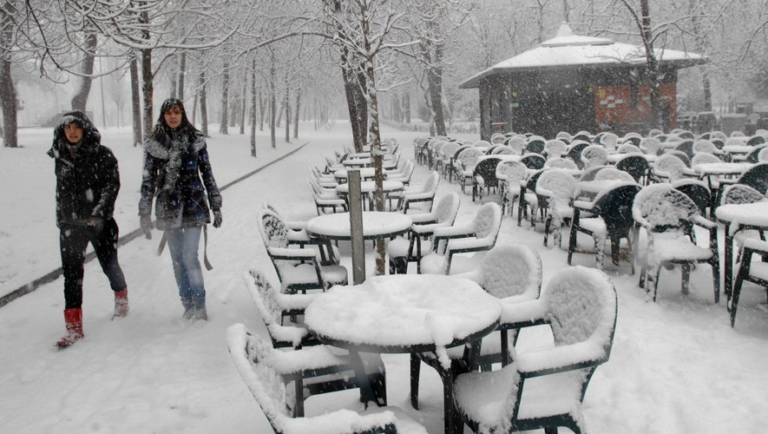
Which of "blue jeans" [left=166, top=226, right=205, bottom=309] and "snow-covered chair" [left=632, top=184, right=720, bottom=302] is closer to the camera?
"blue jeans" [left=166, top=226, right=205, bottom=309]

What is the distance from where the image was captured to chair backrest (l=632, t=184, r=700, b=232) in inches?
208

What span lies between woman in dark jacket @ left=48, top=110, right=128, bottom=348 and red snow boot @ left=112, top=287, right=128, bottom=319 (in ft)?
1.63

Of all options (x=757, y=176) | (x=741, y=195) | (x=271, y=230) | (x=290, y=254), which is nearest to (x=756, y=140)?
(x=757, y=176)

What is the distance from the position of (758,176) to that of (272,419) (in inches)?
284

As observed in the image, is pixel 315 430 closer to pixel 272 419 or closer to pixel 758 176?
pixel 272 419

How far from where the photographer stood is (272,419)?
199 cm

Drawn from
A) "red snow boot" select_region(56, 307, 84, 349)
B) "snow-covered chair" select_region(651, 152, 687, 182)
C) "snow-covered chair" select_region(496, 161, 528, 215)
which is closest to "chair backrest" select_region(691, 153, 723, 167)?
"snow-covered chair" select_region(651, 152, 687, 182)

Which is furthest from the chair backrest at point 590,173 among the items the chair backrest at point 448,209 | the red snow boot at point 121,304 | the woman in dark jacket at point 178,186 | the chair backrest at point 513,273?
the red snow boot at point 121,304

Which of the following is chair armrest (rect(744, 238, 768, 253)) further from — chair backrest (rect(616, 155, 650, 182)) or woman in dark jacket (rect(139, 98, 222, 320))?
chair backrest (rect(616, 155, 650, 182))

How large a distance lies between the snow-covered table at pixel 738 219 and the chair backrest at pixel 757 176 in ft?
7.46

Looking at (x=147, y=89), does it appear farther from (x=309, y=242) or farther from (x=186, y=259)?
(x=186, y=259)

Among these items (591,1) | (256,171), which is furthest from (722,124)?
(256,171)

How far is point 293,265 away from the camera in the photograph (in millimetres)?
5246

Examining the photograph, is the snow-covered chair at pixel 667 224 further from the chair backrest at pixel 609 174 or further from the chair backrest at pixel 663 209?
the chair backrest at pixel 609 174
